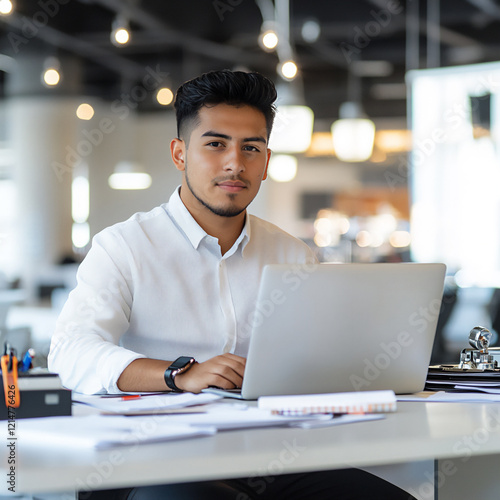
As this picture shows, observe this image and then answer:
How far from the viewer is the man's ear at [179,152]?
2.29m

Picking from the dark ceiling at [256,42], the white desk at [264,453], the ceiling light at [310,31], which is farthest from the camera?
the ceiling light at [310,31]

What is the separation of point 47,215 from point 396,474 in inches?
345

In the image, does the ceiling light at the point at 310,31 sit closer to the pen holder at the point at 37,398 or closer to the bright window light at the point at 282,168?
the bright window light at the point at 282,168

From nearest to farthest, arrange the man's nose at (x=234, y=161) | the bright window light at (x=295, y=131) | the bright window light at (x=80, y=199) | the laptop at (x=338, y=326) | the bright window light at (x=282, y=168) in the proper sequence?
the laptop at (x=338, y=326) < the man's nose at (x=234, y=161) < the bright window light at (x=295, y=131) < the bright window light at (x=282, y=168) < the bright window light at (x=80, y=199)

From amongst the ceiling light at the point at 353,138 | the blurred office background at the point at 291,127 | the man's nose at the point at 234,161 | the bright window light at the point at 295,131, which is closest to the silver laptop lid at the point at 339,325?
the man's nose at the point at 234,161

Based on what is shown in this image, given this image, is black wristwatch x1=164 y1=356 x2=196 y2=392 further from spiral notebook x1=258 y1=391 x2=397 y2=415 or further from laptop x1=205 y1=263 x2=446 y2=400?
spiral notebook x1=258 y1=391 x2=397 y2=415

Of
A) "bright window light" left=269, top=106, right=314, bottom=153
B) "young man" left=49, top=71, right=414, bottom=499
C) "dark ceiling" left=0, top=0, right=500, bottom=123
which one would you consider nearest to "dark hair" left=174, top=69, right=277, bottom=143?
"young man" left=49, top=71, right=414, bottom=499

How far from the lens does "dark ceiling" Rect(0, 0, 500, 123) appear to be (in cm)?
843

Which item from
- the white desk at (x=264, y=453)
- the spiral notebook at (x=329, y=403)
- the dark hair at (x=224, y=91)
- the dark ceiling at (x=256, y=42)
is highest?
the dark ceiling at (x=256, y=42)

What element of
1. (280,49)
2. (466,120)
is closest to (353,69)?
(280,49)

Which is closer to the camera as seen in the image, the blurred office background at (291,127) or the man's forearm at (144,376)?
the man's forearm at (144,376)

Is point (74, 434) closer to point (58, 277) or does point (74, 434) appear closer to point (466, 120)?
point (466, 120)

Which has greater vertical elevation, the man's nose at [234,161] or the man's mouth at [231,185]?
the man's nose at [234,161]

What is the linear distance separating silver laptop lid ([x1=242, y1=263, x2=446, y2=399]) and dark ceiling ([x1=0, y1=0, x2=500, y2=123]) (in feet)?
23.3
